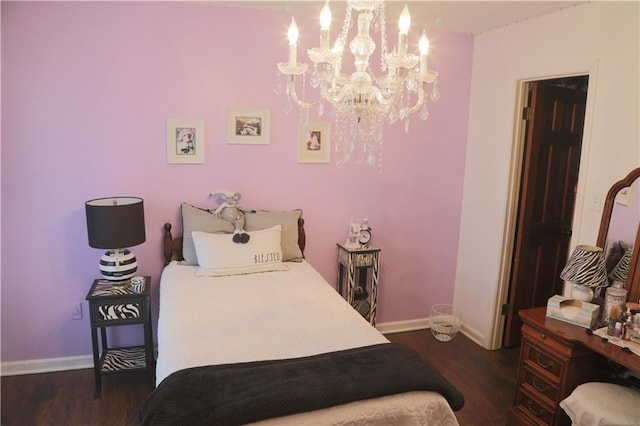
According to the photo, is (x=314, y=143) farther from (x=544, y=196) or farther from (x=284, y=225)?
(x=544, y=196)

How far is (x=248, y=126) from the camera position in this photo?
3.34m

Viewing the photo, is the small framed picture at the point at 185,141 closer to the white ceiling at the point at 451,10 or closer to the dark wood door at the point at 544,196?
the white ceiling at the point at 451,10

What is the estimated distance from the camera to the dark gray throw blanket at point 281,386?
1.63 metres

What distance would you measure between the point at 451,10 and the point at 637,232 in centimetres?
184

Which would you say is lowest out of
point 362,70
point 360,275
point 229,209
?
point 360,275

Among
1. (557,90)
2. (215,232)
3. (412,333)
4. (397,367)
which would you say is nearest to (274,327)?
(397,367)

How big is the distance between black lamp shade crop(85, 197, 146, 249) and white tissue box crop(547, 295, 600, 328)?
2531mm

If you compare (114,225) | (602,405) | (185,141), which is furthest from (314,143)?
(602,405)

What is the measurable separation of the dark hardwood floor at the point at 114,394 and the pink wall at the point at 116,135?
0.27 m

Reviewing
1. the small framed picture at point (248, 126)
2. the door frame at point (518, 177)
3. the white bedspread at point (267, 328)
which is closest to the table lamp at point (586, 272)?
the door frame at point (518, 177)

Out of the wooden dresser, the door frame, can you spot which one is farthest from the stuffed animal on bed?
the door frame

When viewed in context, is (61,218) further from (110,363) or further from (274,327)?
(274,327)

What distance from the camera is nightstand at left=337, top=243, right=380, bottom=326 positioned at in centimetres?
355

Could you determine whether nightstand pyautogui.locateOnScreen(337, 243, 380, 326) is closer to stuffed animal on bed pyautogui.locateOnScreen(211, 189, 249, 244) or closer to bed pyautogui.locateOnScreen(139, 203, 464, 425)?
bed pyautogui.locateOnScreen(139, 203, 464, 425)
